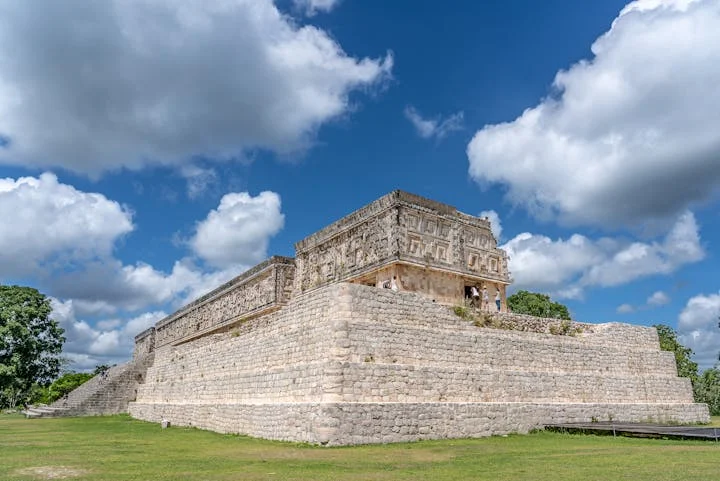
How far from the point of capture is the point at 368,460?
9.31 m

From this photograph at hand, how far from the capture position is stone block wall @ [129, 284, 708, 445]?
12273 mm

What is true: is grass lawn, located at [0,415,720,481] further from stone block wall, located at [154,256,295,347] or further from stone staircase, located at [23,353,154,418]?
stone staircase, located at [23,353,154,418]

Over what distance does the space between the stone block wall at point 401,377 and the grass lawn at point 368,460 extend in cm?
72

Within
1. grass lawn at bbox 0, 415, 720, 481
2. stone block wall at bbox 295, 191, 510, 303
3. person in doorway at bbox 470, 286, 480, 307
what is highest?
stone block wall at bbox 295, 191, 510, 303

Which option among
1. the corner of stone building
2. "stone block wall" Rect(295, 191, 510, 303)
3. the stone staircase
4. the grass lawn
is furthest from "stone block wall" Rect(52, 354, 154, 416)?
the corner of stone building

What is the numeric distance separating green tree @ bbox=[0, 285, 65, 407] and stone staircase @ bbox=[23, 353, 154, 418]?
2.09 meters

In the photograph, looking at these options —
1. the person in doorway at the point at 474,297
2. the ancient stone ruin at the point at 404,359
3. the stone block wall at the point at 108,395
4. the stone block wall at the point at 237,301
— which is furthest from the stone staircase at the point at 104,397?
the person in doorway at the point at 474,297

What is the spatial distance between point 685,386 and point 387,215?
553 inches

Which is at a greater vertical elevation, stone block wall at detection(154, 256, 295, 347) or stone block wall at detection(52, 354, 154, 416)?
stone block wall at detection(154, 256, 295, 347)

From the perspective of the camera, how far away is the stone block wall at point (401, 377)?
12273 mm

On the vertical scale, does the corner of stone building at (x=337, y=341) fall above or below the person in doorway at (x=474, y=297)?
below

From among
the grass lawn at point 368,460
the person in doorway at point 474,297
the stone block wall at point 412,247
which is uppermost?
the stone block wall at point 412,247

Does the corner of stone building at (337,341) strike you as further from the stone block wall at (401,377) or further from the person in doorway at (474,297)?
the person in doorway at (474,297)

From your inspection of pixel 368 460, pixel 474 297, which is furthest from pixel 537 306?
pixel 368 460
